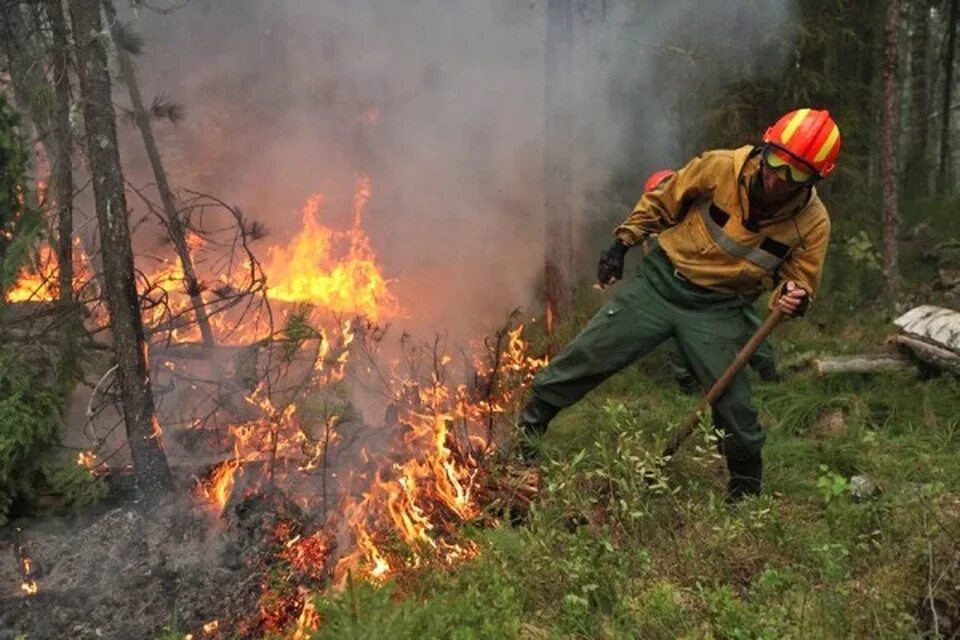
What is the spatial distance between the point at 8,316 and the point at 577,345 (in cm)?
506

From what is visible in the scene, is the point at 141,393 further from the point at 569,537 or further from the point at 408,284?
the point at 408,284

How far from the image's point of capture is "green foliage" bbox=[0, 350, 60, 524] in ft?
16.8

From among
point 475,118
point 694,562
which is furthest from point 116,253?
point 475,118

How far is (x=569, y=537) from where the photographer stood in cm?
338

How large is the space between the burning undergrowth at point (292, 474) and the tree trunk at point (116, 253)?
22 centimetres

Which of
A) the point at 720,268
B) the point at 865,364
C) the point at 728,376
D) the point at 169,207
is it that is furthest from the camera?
the point at 169,207

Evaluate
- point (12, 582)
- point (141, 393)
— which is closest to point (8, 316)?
point (141, 393)

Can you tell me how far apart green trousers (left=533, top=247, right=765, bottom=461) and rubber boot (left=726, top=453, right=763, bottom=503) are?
0.04 meters

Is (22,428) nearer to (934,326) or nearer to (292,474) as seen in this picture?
(292,474)

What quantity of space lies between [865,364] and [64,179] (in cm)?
680

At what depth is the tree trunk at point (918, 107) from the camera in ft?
37.2

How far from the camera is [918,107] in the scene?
12078mm

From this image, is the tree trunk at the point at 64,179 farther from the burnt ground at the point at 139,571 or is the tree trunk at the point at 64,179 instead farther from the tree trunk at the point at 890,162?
the tree trunk at the point at 890,162

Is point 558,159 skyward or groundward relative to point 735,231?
groundward
